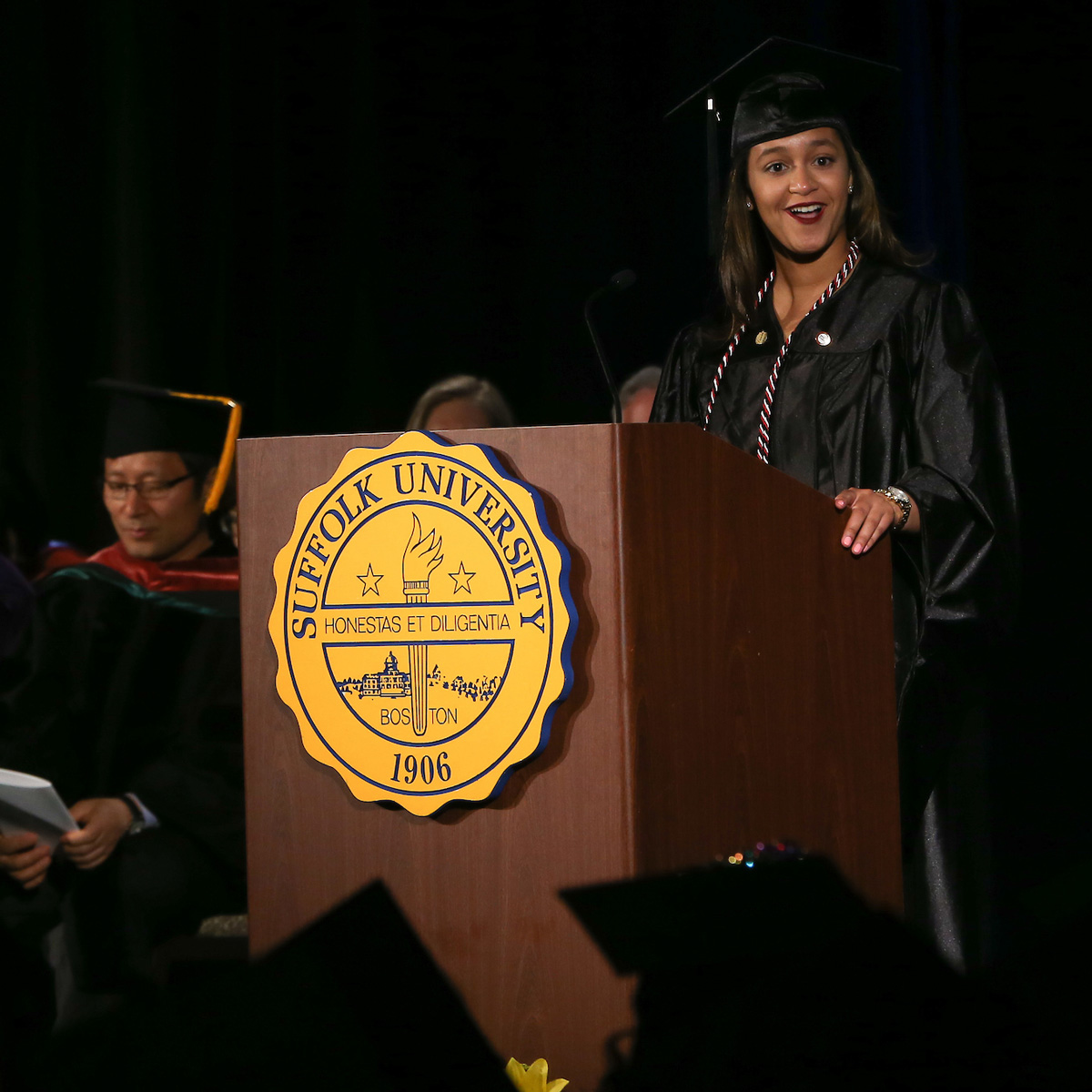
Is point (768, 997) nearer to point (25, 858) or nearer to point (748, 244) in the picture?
point (748, 244)

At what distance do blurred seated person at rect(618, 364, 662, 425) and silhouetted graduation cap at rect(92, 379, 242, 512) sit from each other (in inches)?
39.5

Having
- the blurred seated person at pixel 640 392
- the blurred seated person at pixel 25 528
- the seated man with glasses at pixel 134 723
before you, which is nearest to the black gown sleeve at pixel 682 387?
the blurred seated person at pixel 640 392

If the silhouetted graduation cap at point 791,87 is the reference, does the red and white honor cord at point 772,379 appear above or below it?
below

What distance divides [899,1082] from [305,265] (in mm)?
2980

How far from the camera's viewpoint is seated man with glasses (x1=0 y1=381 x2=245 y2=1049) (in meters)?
2.81

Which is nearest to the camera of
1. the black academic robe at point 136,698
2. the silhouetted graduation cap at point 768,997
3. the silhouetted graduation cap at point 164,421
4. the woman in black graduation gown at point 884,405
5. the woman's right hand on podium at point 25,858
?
the silhouetted graduation cap at point 768,997

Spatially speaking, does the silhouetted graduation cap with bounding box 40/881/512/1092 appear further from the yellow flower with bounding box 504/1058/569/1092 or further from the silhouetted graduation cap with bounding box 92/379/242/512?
the silhouetted graduation cap with bounding box 92/379/242/512

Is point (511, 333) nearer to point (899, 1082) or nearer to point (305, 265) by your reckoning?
point (305, 265)

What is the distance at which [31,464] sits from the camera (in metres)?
3.67

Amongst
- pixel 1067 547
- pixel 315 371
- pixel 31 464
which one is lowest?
pixel 1067 547

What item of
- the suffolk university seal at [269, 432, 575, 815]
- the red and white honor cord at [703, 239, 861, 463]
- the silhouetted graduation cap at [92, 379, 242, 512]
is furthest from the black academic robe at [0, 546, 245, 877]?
the suffolk university seal at [269, 432, 575, 815]

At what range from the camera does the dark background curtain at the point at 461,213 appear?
2.75 m

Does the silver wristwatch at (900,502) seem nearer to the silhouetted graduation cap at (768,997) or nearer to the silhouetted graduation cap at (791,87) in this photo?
the silhouetted graduation cap at (768,997)

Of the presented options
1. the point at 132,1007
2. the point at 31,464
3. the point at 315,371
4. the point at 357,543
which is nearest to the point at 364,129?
the point at 315,371
